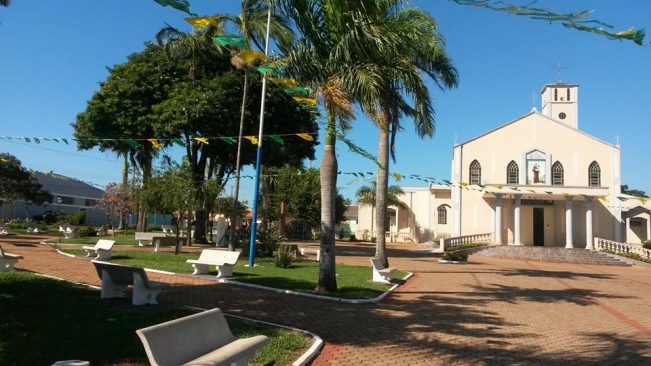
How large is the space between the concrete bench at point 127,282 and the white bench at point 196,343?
332 cm

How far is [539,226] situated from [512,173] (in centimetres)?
437

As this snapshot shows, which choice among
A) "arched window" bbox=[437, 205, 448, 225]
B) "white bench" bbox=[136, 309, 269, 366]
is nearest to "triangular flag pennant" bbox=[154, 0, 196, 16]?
"white bench" bbox=[136, 309, 269, 366]

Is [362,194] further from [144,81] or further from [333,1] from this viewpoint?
[333,1]

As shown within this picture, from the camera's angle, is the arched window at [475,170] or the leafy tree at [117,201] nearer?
the arched window at [475,170]

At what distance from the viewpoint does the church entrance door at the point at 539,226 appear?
37.5 meters

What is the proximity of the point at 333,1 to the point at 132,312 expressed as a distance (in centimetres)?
607

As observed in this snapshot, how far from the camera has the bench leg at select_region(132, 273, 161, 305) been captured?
8316 millimetres

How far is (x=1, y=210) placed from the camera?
62969 millimetres

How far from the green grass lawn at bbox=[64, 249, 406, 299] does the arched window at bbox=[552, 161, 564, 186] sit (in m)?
25.0

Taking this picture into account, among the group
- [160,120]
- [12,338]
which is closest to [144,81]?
[160,120]

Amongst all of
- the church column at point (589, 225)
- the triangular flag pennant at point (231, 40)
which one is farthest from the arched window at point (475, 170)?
the triangular flag pennant at point (231, 40)

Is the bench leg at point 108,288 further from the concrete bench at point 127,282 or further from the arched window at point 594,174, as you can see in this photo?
the arched window at point 594,174

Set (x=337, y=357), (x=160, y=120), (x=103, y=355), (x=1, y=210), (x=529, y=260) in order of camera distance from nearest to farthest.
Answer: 1. (x=103, y=355)
2. (x=337, y=357)
3. (x=160, y=120)
4. (x=529, y=260)
5. (x=1, y=210)

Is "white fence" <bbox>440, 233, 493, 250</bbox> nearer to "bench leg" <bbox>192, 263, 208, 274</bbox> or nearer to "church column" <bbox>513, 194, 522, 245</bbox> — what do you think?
"church column" <bbox>513, 194, 522, 245</bbox>
